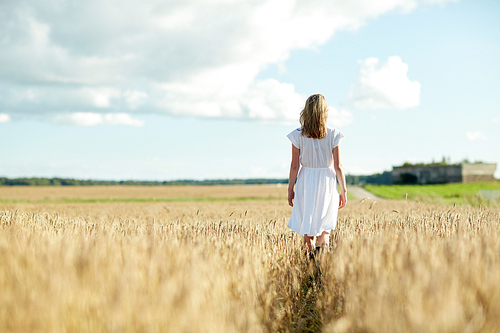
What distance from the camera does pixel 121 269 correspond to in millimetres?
2496

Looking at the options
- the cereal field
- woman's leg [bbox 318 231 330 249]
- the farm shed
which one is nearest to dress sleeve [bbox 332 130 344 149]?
woman's leg [bbox 318 231 330 249]

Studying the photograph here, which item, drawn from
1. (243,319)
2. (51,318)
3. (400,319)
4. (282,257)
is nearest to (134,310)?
(51,318)

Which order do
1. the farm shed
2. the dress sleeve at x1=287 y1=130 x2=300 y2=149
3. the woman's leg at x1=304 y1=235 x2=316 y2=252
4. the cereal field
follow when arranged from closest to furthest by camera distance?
the cereal field < the dress sleeve at x1=287 y1=130 x2=300 y2=149 < the woman's leg at x1=304 y1=235 x2=316 y2=252 < the farm shed

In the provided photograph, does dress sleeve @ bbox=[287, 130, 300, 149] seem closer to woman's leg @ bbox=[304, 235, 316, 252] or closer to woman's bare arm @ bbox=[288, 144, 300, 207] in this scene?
woman's bare arm @ bbox=[288, 144, 300, 207]

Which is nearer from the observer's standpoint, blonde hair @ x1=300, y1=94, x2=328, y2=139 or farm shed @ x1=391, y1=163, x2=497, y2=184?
→ blonde hair @ x1=300, y1=94, x2=328, y2=139

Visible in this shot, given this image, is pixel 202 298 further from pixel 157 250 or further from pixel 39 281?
pixel 39 281

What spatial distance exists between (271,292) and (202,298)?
1321 mm

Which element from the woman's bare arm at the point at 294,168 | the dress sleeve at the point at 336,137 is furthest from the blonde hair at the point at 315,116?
the woman's bare arm at the point at 294,168

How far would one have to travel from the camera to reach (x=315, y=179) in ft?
15.8

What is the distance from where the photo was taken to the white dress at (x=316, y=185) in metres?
4.78

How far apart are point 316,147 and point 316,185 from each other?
0.49 m

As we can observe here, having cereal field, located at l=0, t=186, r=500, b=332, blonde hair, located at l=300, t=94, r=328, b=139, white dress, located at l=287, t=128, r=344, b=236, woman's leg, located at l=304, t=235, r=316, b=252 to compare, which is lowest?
woman's leg, located at l=304, t=235, r=316, b=252

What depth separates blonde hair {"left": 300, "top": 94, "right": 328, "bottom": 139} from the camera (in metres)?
4.54

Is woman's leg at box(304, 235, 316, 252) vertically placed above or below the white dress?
below
